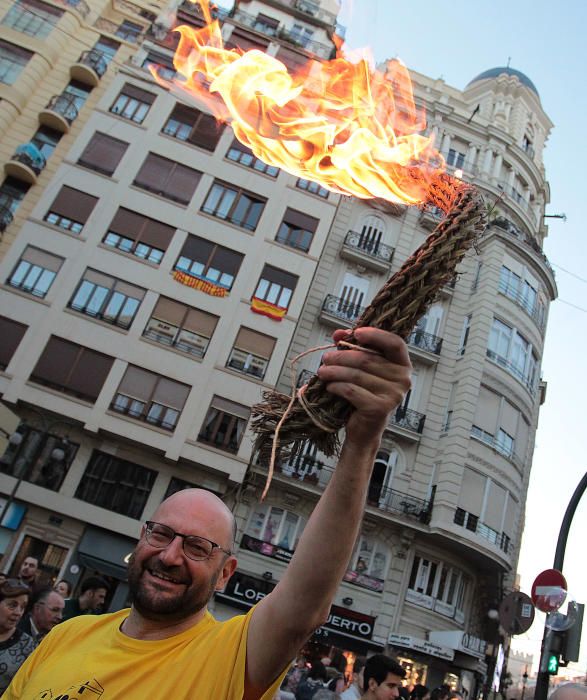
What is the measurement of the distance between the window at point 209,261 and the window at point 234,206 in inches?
54.6

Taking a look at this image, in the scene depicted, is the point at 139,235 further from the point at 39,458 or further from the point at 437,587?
the point at 437,587

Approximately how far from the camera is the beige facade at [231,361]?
1908 centimetres

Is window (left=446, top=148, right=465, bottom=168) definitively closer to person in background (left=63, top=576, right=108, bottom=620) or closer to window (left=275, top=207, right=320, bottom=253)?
window (left=275, top=207, right=320, bottom=253)

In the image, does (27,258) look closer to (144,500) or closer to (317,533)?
(144,500)

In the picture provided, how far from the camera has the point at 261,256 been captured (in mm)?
22438

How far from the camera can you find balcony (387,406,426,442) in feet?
73.0

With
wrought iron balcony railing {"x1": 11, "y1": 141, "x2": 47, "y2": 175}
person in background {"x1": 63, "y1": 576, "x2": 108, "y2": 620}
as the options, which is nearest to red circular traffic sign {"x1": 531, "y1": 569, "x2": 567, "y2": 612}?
person in background {"x1": 63, "y1": 576, "x2": 108, "y2": 620}

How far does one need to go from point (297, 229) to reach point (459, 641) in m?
15.9

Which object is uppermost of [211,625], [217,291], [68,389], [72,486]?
[217,291]

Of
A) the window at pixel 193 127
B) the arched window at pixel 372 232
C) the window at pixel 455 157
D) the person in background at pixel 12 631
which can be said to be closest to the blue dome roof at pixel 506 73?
the window at pixel 455 157

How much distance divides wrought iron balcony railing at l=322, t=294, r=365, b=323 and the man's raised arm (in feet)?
72.1

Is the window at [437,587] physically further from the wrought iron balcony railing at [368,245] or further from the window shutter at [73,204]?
the window shutter at [73,204]

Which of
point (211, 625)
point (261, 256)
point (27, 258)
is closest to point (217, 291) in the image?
point (261, 256)

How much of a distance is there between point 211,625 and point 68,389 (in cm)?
1867
